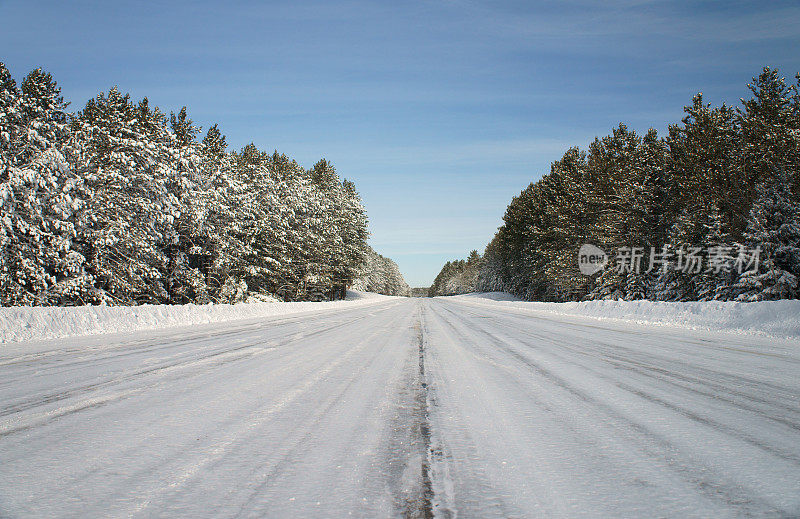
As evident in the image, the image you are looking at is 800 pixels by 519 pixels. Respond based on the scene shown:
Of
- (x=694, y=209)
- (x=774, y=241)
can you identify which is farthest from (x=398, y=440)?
(x=694, y=209)

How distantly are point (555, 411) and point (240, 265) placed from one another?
100ft

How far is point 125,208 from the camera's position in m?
23.2

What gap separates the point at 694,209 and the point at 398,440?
3448cm

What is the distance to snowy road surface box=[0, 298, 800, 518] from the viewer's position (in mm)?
1942

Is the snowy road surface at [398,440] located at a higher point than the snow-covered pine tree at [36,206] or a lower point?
lower

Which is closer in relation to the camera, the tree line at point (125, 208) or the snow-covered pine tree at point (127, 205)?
the tree line at point (125, 208)

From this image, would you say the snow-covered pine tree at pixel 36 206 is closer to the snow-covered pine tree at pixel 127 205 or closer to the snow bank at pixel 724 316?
the snow-covered pine tree at pixel 127 205

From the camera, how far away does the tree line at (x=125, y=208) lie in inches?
729

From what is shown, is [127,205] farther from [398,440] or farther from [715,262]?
[715,262]

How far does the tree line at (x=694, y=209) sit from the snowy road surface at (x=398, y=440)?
2685cm

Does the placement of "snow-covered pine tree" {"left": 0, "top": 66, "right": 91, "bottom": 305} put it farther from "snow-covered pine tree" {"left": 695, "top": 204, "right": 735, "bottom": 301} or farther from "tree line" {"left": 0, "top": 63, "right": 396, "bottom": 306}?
"snow-covered pine tree" {"left": 695, "top": 204, "right": 735, "bottom": 301}

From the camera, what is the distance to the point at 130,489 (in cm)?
207

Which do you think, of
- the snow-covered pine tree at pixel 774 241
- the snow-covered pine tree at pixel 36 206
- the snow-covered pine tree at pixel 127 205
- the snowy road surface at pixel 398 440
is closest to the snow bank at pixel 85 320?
the snowy road surface at pixel 398 440

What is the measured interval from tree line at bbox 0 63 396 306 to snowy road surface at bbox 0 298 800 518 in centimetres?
1721
